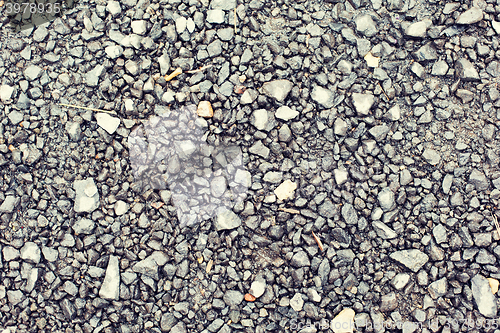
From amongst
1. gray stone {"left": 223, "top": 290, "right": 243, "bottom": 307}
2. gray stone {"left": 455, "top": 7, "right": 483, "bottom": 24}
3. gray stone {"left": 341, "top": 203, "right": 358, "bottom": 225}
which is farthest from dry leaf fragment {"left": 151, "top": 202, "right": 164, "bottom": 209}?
gray stone {"left": 455, "top": 7, "right": 483, "bottom": 24}

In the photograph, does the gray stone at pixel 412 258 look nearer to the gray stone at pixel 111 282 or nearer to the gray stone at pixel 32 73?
the gray stone at pixel 111 282

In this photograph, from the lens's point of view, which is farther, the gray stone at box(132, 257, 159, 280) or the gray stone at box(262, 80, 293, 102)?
the gray stone at box(262, 80, 293, 102)

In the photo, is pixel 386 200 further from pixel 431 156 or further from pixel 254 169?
pixel 254 169

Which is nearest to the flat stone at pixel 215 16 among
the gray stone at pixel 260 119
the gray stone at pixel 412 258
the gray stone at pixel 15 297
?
the gray stone at pixel 260 119

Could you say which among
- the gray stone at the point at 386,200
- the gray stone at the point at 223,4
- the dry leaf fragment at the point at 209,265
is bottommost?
the dry leaf fragment at the point at 209,265

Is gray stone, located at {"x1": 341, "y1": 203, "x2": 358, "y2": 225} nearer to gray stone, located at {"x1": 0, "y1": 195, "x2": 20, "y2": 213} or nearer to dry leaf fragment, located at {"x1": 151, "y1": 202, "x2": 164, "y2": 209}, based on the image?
dry leaf fragment, located at {"x1": 151, "y1": 202, "x2": 164, "y2": 209}

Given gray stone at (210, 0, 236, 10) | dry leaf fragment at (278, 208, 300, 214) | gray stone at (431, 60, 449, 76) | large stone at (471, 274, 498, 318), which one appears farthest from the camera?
gray stone at (210, 0, 236, 10)

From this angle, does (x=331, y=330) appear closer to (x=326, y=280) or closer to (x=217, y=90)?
(x=326, y=280)
